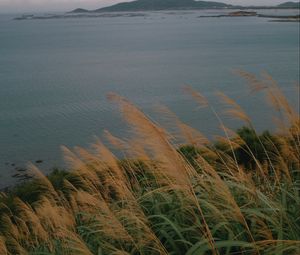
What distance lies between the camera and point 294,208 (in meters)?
2.78

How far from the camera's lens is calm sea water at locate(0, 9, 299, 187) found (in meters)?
20.5

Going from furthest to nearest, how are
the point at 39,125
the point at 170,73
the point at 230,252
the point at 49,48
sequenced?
the point at 49,48
the point at 170,73
the point at 39,125
the point at 230,252

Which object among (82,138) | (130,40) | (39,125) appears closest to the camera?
(82,138)

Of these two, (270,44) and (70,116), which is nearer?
(70,116)

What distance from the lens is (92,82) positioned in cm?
3572

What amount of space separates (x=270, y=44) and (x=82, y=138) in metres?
47.0

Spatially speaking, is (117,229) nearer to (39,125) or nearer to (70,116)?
(39,125)

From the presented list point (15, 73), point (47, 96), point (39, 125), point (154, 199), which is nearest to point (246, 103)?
point (39, 125)

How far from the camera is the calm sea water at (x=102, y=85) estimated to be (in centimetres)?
2045

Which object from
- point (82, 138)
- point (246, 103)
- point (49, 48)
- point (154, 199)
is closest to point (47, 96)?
point (82, 138)

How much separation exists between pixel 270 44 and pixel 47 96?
4004 cm

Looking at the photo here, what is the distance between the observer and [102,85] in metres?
34.1

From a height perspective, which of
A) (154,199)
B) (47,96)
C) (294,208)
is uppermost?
(294,208)

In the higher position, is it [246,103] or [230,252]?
[230,252]
